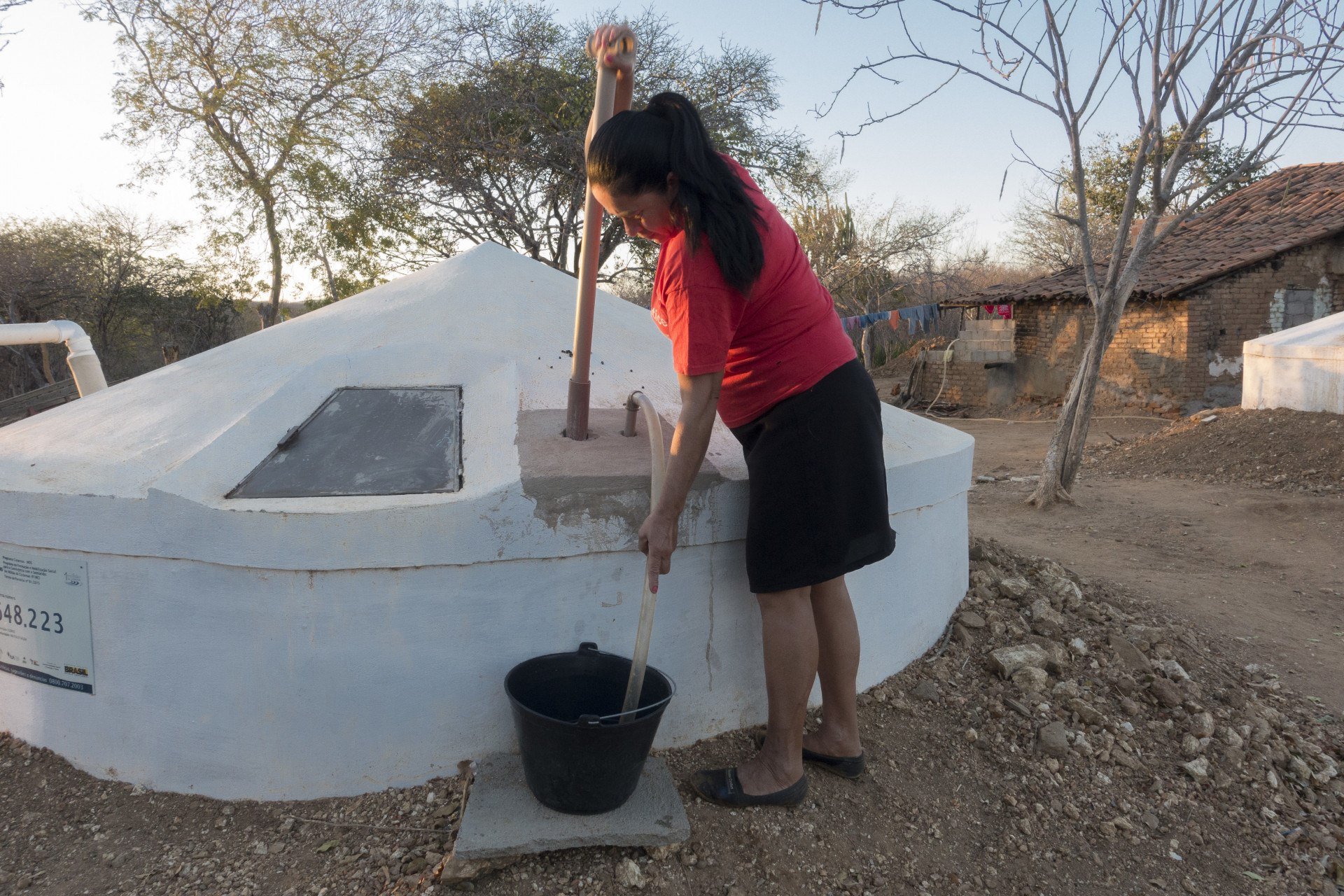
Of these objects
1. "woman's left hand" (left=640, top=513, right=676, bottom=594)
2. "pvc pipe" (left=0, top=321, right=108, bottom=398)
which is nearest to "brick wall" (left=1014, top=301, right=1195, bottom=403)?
"woman's left hand" (left=640, top=513, right=676, bottom=594)

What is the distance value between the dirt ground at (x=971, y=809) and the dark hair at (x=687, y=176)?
1.42 m

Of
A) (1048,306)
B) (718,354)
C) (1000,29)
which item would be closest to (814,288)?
(718,354)

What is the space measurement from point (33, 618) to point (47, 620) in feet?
0.22

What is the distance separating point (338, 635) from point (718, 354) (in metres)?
1.23

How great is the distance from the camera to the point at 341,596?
2.23 meters

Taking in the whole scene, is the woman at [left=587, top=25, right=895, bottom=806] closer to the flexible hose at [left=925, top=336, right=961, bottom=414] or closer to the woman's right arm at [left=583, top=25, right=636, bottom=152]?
the woman's right arm at [left=583, top=25, right=636, bottom=152]

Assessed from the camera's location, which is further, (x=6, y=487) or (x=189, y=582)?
(x=6, y=487)

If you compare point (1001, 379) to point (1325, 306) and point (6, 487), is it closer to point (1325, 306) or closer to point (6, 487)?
point (1325, 306)

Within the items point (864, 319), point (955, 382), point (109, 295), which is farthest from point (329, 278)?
point (955, 382)

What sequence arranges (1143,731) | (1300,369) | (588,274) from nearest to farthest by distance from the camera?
1. (588,274)
2. (1143,731)
3. (1300,369)

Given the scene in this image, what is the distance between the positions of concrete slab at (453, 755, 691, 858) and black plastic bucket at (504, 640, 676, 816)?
0.04 metres

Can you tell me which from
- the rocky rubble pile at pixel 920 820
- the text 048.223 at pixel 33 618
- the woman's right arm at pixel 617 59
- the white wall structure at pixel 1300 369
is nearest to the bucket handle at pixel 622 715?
the rocky rubble pile at pixel 920 820

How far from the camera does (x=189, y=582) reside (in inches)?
89.7

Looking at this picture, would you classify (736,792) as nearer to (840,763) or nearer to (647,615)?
(840,763)
